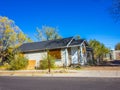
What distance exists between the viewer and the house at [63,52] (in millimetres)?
30972

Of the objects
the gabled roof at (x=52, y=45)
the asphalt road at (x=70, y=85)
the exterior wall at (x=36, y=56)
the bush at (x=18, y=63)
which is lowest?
the asphalt road at (x=70, y=85)

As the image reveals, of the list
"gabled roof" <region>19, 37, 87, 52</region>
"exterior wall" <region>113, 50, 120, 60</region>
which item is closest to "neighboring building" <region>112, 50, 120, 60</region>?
"exterior wall" <region>113, 50, 120, 60</region>

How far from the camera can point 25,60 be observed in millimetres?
28734

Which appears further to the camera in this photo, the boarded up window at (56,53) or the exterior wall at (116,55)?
the exterior wall at (116,55)

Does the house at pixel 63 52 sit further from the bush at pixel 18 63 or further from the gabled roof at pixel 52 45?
the bush at pixel 18 63

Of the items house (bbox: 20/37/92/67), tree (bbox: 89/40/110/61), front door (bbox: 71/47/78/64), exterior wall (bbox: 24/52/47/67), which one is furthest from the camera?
tree (bbox: 89/40/110/61)

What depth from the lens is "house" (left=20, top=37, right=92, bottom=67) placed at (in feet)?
102

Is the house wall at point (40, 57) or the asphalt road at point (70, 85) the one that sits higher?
the house wall at point (40, 57)

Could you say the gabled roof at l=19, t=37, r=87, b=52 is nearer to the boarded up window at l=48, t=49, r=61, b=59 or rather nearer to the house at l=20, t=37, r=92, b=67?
the house at l=20, t=37, r=92, b=67

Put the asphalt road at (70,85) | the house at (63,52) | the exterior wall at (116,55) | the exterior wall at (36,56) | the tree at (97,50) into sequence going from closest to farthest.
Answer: the asphalt road at (70,85)
the house at (63,52)
the exterior wall at (36,56)
the tree at (97,50)
the exterior wall at (116,55)

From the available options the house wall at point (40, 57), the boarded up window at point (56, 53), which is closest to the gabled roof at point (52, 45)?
the boarded up window at point (56, 53)

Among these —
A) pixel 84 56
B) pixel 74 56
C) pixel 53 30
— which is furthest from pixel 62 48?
pixel 53 30

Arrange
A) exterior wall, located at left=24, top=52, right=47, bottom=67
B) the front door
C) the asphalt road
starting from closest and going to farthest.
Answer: the asphalt road, the front door, exterior wall, located at left=24, top=52, right=47, bottom=67

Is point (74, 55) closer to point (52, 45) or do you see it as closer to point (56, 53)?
point (56, 53)
